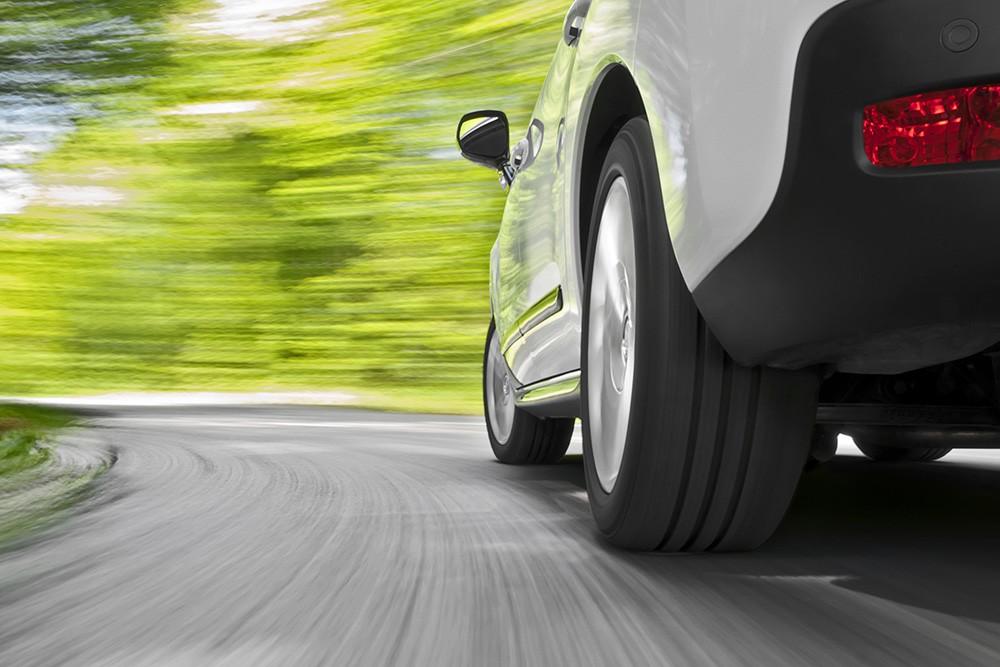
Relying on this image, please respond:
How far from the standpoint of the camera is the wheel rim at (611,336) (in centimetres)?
280

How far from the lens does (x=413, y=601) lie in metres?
2.33

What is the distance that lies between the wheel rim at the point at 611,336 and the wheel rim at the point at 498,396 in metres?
2.26

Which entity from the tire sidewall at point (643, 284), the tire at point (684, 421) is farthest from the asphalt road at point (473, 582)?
the tire sidewall at point (643, 284)

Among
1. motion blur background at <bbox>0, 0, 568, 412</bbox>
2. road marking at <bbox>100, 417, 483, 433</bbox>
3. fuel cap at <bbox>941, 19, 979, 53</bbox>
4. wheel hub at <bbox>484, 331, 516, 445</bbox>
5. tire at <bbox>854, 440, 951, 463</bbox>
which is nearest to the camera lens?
fuel cap at <bbox>941, 19, 979, 53</bbox>

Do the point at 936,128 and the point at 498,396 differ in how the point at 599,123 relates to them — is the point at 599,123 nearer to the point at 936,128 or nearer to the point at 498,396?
the point at 936,128

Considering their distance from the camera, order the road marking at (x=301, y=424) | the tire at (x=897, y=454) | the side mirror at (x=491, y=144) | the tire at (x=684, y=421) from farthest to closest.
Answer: the road marking at (x=301, y=424) → the tire at (x=897, y=454) → the side mirror at (x=491, y=144) → the tire at (x=684, y=421)

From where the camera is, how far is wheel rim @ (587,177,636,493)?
Answer: 280 centimetres

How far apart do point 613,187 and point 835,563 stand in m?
0.97

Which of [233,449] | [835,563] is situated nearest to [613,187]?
[835,563]

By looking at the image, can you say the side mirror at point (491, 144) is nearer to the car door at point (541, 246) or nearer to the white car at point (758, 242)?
the car door at point (541, 246)

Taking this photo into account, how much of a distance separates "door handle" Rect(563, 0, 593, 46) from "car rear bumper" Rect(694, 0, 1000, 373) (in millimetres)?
1419

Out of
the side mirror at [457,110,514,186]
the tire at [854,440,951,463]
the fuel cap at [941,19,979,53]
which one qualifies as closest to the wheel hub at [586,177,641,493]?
the fuel cap at [941,19,979,53]

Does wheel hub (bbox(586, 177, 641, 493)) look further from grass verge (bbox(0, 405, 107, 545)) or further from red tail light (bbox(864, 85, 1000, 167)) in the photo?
grass verge (bbox(0, 405, 107, 545))

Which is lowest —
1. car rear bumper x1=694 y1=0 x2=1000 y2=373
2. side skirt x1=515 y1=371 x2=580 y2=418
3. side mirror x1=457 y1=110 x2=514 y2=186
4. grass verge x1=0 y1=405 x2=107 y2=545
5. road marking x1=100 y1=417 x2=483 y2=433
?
grass verge x1=0 y1=405 x2=107 y2=545
